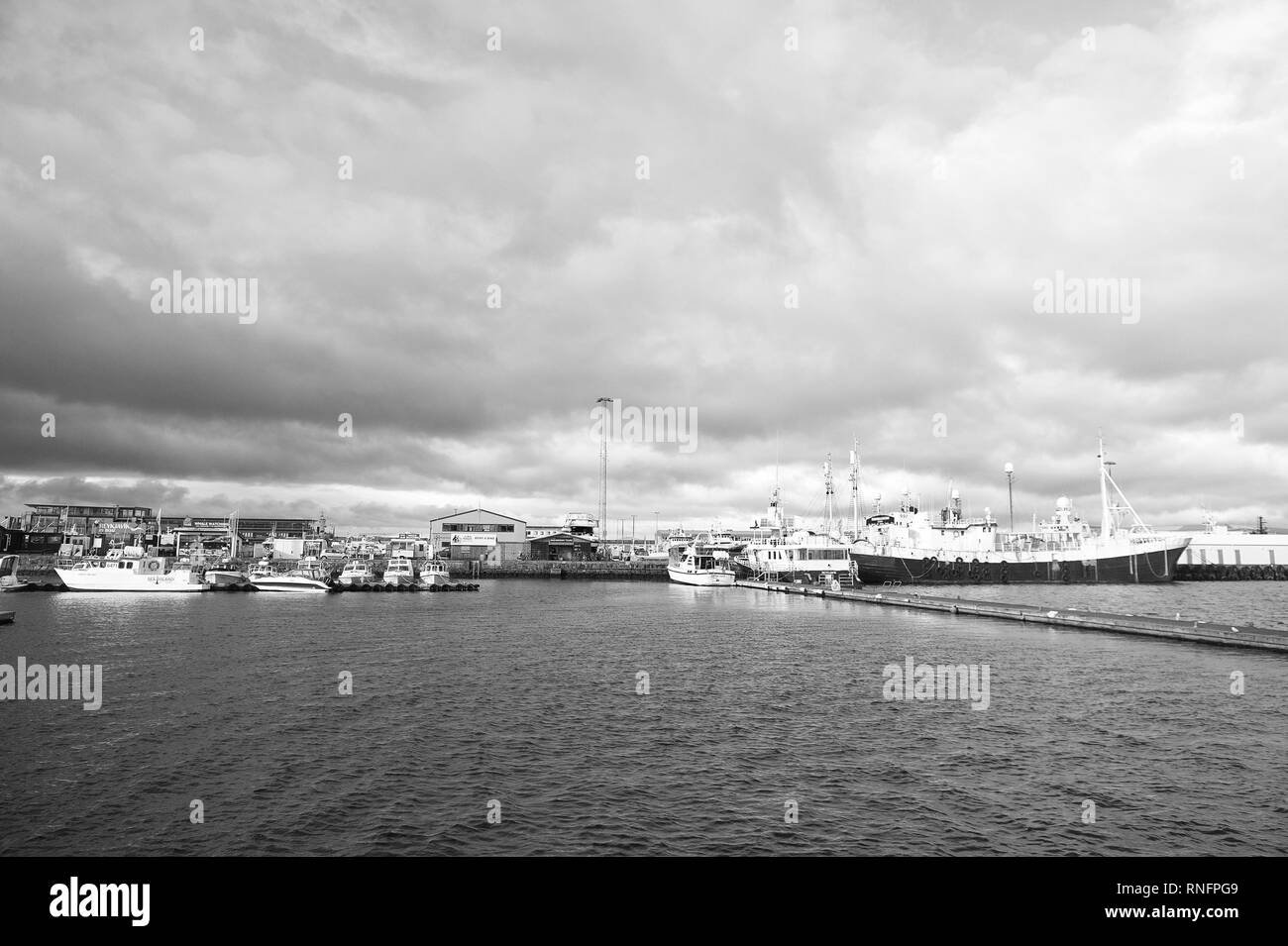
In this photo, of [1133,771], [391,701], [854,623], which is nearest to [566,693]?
[391,701]

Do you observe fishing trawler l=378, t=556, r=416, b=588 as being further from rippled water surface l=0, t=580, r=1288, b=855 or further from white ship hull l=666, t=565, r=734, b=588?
rippled water surface l=0, t=580, r=1288, b=855

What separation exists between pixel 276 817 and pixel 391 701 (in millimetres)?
13609

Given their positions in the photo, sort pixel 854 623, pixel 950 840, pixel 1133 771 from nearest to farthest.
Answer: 1. pixel 950 840
2. pixel 1133 771
3. pixel 854 623

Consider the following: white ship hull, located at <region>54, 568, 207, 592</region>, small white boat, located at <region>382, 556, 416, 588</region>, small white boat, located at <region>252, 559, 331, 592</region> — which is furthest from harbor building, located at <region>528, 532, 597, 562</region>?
white ship hull, located at <region>54, 568, 207, 592</region>

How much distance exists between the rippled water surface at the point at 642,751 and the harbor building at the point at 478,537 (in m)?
130

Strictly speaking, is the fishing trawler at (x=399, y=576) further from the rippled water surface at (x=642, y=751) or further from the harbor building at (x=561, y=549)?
the harbor building at (x=561, y=549)

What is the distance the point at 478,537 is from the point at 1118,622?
15148 centimetres

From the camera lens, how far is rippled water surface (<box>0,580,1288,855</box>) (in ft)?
56.3

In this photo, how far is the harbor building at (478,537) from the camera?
17986 cm

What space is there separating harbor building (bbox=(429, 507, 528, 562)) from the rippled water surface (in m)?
130

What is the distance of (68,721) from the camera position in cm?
2756
